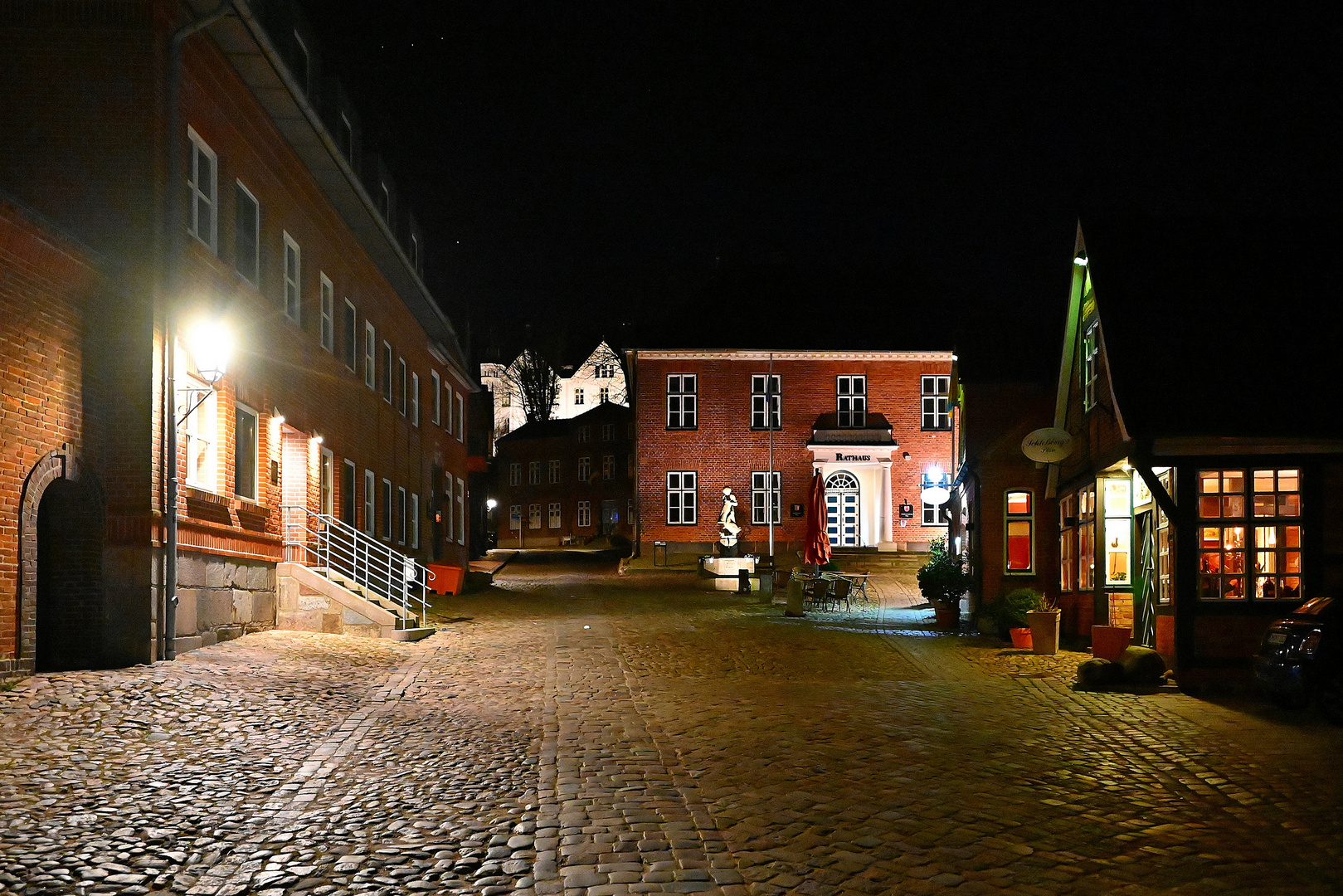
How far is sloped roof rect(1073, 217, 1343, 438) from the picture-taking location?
1372cm

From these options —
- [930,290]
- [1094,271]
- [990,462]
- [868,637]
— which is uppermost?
[930,290]

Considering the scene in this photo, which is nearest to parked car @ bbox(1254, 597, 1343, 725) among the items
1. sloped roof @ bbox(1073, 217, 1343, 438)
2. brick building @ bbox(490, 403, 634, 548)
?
sloped roof @ bbox(1073, 217, 1343, 438)

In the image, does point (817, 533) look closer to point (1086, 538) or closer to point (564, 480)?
point (1086, 538)

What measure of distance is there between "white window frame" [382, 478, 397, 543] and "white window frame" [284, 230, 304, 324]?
Answer: 8.29 meters

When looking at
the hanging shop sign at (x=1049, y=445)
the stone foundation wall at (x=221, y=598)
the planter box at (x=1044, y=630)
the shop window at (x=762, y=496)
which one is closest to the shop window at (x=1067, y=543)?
the hanging shop sign at (x=1049, y=445)

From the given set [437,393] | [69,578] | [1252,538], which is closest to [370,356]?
[437,393]

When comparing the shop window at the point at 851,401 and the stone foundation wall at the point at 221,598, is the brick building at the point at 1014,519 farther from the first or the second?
the shop window at the point at 851,401

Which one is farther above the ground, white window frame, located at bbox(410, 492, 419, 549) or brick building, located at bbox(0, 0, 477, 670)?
brick building, located at bbox(0, 0, 477, 670)

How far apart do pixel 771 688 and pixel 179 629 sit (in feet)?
22.1

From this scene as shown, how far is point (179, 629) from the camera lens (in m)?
14.0

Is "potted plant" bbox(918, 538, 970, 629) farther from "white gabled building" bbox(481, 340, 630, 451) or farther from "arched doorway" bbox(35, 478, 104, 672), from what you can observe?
"white gabled building" bbox(481, 340, 630, 451)

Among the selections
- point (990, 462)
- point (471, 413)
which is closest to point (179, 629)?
point (990, 462)

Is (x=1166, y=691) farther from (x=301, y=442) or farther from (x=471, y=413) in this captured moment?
(x=471, y=413)

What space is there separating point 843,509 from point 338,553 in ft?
93.8
